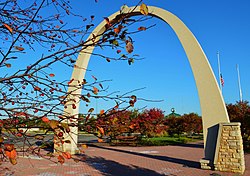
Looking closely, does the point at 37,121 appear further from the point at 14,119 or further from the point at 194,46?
the point at 194,46

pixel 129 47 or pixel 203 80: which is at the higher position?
pixel 203 80

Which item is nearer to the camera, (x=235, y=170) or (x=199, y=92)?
(x=235, y=170)

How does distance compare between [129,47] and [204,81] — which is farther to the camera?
[204,81]

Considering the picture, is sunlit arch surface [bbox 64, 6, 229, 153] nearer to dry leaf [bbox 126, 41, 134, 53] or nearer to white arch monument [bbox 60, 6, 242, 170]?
white arch monument [bbox 60, 6, 242, 170]

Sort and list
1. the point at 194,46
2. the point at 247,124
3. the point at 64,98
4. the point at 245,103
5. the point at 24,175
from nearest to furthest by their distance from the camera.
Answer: the point at 64,98 → the point at 24,175 → the point at 194,46 → the point at 247,124 → the point at 245,103

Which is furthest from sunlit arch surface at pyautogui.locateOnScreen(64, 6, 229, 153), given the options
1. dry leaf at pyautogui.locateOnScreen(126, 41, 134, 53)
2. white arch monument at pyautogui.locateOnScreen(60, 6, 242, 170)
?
dry leaf at pyautogui.locateOnScreen(126, 41, 134, 53)

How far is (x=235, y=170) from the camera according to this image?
8.36 m

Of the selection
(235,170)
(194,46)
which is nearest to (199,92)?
(194,46)

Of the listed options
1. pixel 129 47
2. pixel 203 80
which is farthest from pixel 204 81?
pixel 129 47

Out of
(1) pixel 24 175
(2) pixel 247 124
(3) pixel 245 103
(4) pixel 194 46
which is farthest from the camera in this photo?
(3) pixel 245 103

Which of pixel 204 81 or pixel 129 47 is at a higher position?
pixel 204 81

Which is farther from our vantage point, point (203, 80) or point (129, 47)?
point (203, 80)

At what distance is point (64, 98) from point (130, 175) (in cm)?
770

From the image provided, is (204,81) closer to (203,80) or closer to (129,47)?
(203,80)
